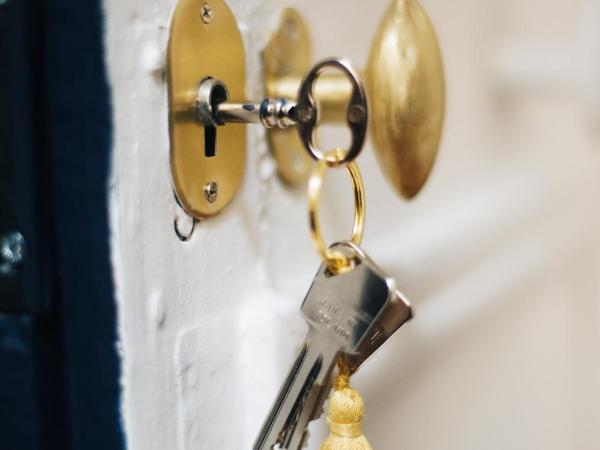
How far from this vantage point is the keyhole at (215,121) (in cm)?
27

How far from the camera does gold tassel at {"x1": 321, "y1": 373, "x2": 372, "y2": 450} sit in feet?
0.84

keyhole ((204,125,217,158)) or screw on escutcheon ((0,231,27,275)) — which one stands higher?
keyhole ((204,125,217,158))

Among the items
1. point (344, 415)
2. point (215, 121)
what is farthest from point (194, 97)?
point (344, 415)

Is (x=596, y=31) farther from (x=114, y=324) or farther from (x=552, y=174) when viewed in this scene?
(x=114, y=324)

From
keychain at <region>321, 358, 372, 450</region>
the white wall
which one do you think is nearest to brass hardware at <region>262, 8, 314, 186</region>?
the white wall

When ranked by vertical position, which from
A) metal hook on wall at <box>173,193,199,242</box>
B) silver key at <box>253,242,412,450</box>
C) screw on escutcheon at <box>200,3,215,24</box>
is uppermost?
screw on escutcheon at <box>200,3,215,24</box>

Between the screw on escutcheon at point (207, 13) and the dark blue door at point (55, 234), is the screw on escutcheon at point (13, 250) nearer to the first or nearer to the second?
the dark blue door at point (55, 234)

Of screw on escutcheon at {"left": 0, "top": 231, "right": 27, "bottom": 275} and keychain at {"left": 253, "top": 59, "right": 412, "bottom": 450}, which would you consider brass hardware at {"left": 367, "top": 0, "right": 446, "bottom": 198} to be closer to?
keychain at {"left": 253, "top": 59, "right": 412, "bottom": 450}

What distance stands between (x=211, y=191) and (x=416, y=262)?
0.62 ft

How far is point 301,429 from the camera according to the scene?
26 cm

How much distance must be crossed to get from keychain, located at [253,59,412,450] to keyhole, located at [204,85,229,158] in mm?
38

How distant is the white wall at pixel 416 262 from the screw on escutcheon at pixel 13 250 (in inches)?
1.2

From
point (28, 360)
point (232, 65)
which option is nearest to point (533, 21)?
point (232, 65)

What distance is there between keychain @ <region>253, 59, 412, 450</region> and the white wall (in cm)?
5
